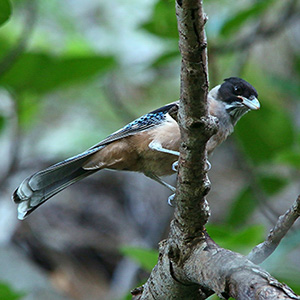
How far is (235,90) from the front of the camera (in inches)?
129

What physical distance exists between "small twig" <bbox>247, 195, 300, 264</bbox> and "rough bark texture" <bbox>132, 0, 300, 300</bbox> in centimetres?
10

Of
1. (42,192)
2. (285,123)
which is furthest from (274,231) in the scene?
(285,123)

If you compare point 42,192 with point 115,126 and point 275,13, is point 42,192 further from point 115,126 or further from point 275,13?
point 275,13

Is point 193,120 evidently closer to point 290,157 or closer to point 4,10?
point 4,10

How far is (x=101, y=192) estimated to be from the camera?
19.6 feet

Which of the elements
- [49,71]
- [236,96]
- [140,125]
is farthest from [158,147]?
[49,71]

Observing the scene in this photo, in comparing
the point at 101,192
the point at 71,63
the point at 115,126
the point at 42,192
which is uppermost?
the point at 115,126

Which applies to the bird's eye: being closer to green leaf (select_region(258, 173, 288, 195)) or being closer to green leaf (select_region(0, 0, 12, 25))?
green leaf (select_region(258, 173, 288, 195))

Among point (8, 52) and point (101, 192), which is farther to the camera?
point (101, 192)

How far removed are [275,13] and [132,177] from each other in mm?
2475

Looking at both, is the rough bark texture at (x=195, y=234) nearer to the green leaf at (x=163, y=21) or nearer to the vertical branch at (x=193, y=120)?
the vertical branch at (x=193, y=120)

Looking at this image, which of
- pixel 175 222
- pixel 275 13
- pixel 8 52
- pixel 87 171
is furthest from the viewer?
pixel 275 13

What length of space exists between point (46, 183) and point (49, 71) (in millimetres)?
803

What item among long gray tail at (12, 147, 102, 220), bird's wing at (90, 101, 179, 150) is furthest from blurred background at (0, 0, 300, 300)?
long gray tail at (12, 147, 102, 220)
